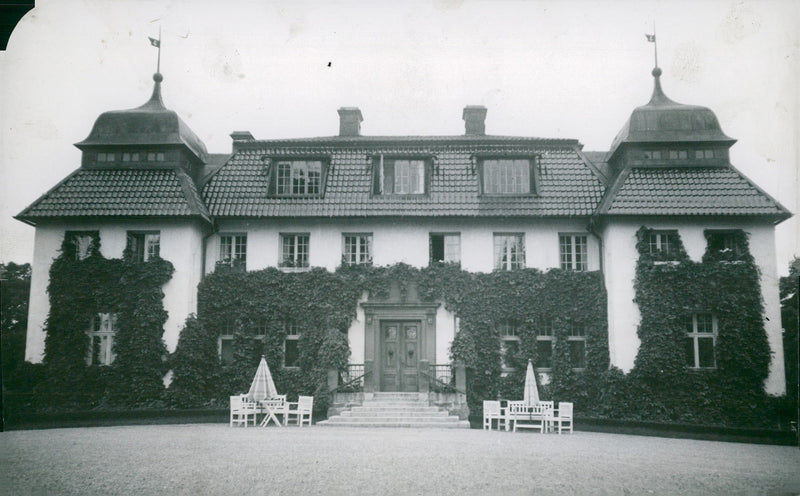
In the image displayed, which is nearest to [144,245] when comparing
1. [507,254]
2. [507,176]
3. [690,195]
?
[507,254]

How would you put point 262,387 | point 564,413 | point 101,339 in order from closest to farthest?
point 564,413
point 262,387
point 101,339

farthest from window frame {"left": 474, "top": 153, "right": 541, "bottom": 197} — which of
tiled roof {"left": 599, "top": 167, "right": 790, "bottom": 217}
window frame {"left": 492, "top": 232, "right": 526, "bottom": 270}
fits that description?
tiled roof {"left": 599, "top": 167, "right": 790, "bottom": 217}

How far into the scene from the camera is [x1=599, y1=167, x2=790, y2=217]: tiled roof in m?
20.1

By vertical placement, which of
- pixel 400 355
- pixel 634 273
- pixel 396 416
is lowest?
pixel 396 416

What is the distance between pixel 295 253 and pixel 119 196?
5857mm

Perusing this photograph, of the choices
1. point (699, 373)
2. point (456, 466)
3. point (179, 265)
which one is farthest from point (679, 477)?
point (179, 265)

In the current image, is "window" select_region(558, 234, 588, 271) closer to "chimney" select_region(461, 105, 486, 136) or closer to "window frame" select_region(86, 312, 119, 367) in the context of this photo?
"chimney" select_region(461, 105, 486, 136)

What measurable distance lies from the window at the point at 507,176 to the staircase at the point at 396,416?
24.7 feet

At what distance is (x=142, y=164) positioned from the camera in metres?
21.8

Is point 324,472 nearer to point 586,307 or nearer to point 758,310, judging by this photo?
point 586,307

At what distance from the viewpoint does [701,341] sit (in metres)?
20.0

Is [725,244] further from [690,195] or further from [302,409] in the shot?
[302,409]

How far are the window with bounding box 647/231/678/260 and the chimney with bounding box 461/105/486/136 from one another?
26.2ft

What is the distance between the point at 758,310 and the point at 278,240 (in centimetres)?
1504
